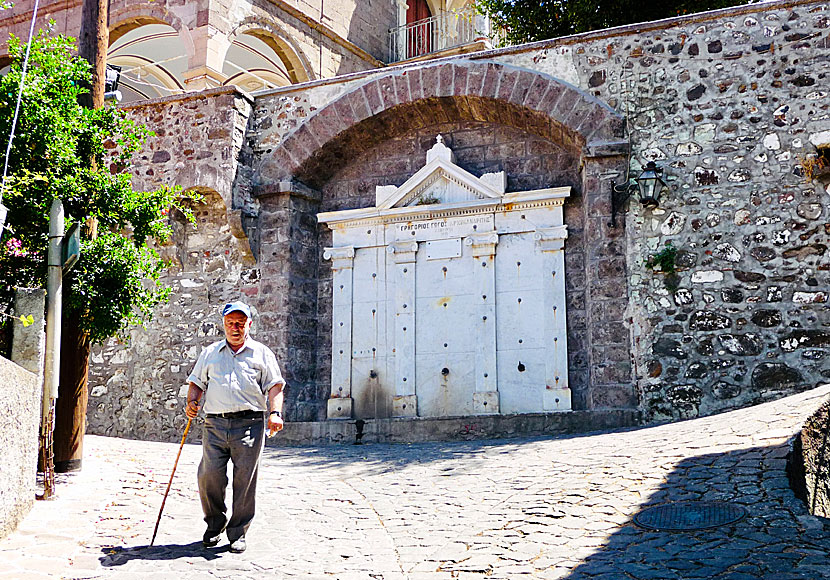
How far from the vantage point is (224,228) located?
11.5 m

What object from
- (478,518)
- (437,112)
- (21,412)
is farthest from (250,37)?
(478,518)

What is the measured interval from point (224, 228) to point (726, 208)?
6.09 metres

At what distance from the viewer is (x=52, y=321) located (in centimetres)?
653

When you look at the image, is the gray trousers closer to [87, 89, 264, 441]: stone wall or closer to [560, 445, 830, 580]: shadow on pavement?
[560, 445, 830, 580]: shadow on pavement

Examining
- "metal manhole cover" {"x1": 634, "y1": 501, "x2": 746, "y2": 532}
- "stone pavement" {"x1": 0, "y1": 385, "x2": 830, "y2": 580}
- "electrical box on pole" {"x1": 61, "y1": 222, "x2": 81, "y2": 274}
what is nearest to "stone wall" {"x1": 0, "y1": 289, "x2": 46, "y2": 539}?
"stone pavement" {"x1": 0, "y1": 385, "x2": 830, "y2": 580}

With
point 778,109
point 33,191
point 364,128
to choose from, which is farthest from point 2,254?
point 778,109

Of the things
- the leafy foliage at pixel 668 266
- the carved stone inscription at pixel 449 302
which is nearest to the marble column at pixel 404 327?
the carved stone inscription at pixel 449 302

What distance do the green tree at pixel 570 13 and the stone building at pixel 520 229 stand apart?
3515mm

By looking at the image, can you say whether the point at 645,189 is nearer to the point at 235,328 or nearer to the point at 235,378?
the point at 235,328

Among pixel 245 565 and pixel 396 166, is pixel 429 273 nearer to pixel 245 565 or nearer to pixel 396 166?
pixel 396 166

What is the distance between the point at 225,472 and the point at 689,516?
2694 millimetres

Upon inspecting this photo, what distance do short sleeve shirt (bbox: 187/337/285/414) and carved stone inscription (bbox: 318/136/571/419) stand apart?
17.3 feet

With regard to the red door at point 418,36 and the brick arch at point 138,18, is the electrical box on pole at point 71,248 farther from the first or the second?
the red door at point 418,36

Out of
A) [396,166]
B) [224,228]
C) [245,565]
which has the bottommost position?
[245,565]
